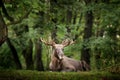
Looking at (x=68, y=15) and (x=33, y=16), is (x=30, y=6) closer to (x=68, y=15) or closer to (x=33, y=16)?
(x=33, y=16)

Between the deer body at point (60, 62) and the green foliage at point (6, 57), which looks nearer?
the deer body at point (60, 62)

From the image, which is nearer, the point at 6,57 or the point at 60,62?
the point at 60,62

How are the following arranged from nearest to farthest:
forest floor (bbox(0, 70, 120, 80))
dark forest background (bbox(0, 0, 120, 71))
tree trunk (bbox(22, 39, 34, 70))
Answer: forest floor (bbox(0, 70, 120, 80))
dark forest background (bbox(0, 0, 120, 71))
tree trunk (bbox(22, 39, 34, 70))

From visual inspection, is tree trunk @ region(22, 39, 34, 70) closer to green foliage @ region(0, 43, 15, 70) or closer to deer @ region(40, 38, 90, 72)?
green foliage @ region(0, 43, 15, 70)

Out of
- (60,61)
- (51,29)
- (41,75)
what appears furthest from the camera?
(51,29)

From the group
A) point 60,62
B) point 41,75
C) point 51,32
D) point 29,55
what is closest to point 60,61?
point 60,62

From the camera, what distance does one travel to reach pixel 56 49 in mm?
13375

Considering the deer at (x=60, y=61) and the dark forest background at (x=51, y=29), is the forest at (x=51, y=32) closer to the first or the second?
the dark forest background at (x=51, y=29)

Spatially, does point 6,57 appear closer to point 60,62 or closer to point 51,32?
point 51,32

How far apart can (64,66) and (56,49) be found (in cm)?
110

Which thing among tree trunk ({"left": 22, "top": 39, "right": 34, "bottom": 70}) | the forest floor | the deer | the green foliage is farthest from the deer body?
the green foliage

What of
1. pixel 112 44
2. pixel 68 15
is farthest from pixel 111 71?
pixel 68 15

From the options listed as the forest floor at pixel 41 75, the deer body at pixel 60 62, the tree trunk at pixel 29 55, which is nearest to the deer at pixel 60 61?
the deer body at pixel 60 62

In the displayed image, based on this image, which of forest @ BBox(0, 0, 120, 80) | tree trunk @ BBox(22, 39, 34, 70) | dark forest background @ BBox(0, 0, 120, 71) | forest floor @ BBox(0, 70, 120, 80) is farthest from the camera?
tree trunk @ BBox(22, 39, 34, 70)
